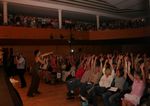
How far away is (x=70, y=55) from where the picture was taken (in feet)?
38.4

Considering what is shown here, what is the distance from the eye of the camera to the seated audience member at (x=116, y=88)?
17.2ft

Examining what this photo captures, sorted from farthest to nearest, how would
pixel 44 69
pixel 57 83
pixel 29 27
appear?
pixel 29 27 → pixel 44 69 → pixel 57 83

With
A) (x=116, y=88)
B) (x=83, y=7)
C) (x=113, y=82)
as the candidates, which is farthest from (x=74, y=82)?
(x=83, y=7)

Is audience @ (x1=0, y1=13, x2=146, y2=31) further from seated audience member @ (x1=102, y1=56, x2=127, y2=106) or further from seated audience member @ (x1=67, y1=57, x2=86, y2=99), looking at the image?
seated audience member @ (x1=102, y1=56, x2=127, y2=106)

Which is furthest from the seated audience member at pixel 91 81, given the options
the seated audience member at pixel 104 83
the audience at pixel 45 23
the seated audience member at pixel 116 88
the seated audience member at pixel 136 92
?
the audience at pixel 45 23

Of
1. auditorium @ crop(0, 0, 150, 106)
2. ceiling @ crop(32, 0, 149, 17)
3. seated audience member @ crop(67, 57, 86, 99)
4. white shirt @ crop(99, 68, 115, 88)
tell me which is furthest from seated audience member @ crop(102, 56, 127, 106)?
ceiling @ crop(32, 0, 149, 17)

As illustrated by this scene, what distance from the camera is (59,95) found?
786 cm

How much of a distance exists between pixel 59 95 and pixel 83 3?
11.3 m

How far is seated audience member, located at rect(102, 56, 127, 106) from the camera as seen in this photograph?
523cm

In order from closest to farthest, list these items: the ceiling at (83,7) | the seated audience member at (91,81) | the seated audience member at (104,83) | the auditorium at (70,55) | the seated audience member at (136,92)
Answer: the seated audience member at (136,92)
the auditorium at (70,55)
the seated audience member at (104,83)
the seated audience member at (91,81)
the ceiling at (83,7)

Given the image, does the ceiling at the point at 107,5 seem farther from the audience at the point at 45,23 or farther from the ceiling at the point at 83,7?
the audience at the point at 45,23

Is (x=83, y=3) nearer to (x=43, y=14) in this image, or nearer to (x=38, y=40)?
(x=43, y=14)

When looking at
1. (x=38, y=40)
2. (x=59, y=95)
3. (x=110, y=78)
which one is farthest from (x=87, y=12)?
(x=110, y=78)

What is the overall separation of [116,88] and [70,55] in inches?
251
